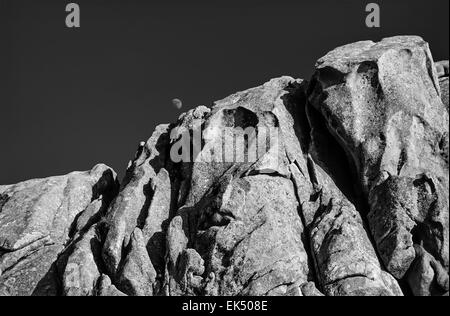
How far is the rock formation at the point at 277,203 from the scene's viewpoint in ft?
120

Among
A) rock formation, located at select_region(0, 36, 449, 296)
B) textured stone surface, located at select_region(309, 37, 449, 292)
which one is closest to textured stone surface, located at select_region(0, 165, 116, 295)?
rock formation, located at select_region(0, 36, 449, 296)

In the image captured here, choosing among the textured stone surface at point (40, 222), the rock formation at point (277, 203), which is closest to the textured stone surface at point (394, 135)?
the rock formation at point (277, 203)

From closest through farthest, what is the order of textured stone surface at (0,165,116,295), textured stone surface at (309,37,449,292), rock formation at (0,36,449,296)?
rock formation at (0,36,449,296), textured stone surface at (309,37,449,292), textured stone surface at (0,165,116,295)

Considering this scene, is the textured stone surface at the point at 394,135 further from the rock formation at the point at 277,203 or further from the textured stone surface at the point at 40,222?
the textured stone surface at the point at 40,222

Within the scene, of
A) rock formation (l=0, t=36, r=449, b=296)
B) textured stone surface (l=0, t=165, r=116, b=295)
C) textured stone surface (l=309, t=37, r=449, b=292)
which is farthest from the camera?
textured stone surface (l=0, t=165, r=116, b=295)

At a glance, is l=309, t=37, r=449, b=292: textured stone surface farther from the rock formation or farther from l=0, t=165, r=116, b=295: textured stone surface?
l=0, t=165, r=116, b=295: textured stone surface

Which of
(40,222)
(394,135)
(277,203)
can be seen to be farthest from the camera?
(40,222)

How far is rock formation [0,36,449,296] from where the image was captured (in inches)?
1442

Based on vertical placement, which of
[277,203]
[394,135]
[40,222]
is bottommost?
[40,222]

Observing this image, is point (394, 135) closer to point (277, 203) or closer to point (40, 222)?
point (277, 203)

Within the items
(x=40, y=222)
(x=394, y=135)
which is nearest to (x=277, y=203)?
(x=394, y=135)

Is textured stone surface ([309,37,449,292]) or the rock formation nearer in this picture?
the rock formation

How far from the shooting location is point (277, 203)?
41.1 meters

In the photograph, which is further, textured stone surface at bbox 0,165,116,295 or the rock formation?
textured stone surface at bbox 0,165,116,295
